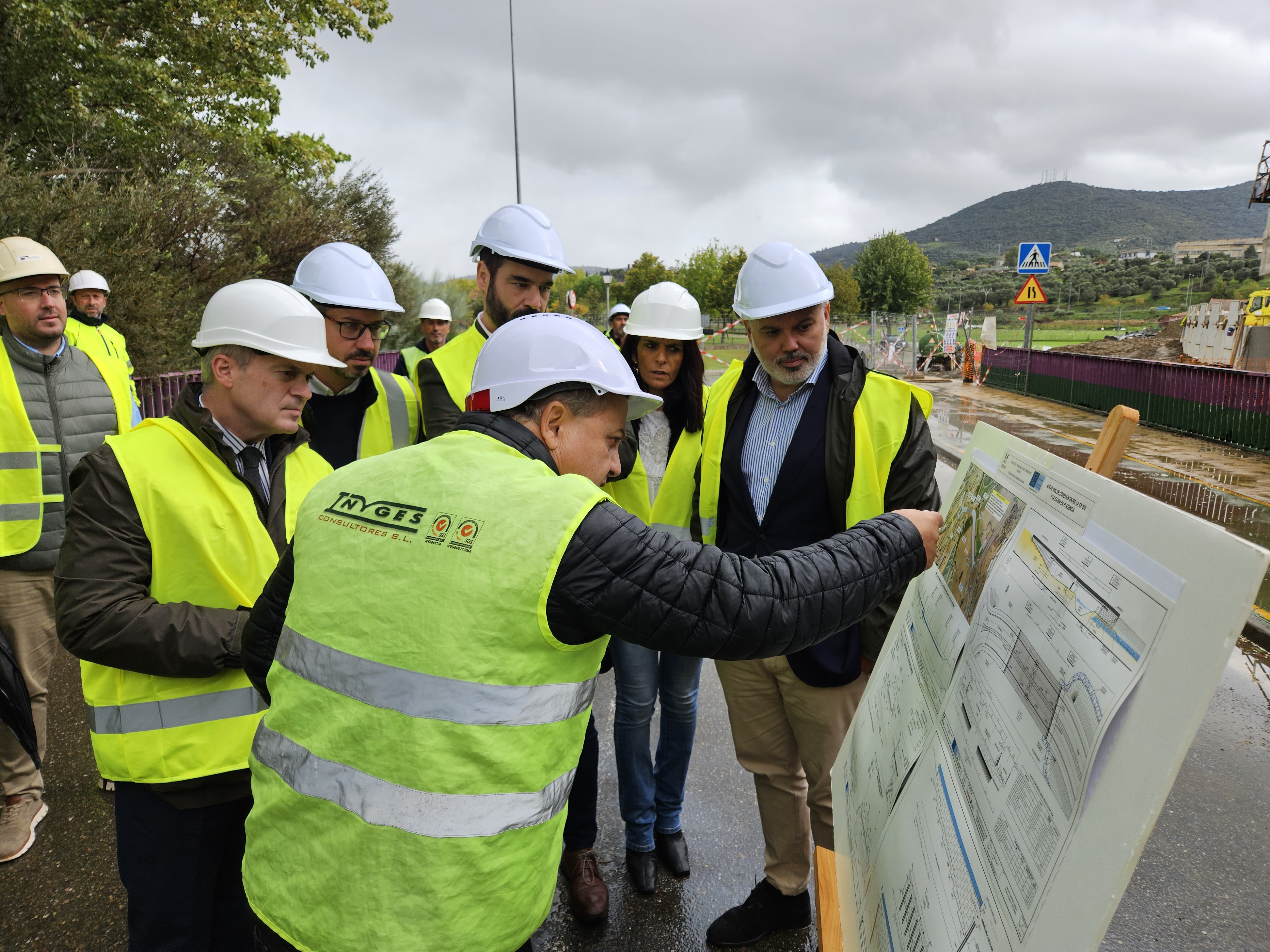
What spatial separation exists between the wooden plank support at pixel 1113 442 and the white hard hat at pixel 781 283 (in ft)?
3.98

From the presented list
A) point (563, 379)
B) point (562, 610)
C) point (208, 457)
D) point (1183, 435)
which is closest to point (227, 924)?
point (208, 457)

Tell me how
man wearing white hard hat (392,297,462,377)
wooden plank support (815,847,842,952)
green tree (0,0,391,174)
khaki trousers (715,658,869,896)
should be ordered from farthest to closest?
1. green tree (0,0,391,174)
2. man wearing white hard hat (392,297,462,377)
3. khaki trousers (715,658,869,896)
4. wooden plank support (815,847,842,952)

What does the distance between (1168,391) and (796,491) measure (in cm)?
1347

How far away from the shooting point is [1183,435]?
40.2 feet

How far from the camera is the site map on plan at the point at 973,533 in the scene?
4.53 feet

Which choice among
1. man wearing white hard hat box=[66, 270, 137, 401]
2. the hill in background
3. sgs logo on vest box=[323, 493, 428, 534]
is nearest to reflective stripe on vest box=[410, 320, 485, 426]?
sgs logo on vest box=[323, 493, 428, 534]

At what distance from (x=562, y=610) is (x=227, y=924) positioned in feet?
5.63

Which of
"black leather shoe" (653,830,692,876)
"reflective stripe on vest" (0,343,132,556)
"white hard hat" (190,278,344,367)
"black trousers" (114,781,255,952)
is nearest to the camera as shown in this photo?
"black trousers" (114,781,255,952)

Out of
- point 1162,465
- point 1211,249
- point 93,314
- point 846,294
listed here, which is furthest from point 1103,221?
point 93,314

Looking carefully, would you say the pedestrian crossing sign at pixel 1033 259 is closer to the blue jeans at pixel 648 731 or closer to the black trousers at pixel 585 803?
the blue jeans at pixel 648 731

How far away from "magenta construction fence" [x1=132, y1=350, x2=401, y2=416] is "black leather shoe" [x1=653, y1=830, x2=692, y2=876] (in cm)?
681

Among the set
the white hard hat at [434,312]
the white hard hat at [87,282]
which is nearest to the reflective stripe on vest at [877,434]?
the white hard hat at [87,282]

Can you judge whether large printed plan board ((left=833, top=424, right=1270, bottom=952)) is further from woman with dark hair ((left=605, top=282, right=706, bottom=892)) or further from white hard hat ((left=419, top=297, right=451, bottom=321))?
white hard hat ((left=419, top=297, right=451, bottom=321))

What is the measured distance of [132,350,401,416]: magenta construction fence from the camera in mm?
8633
